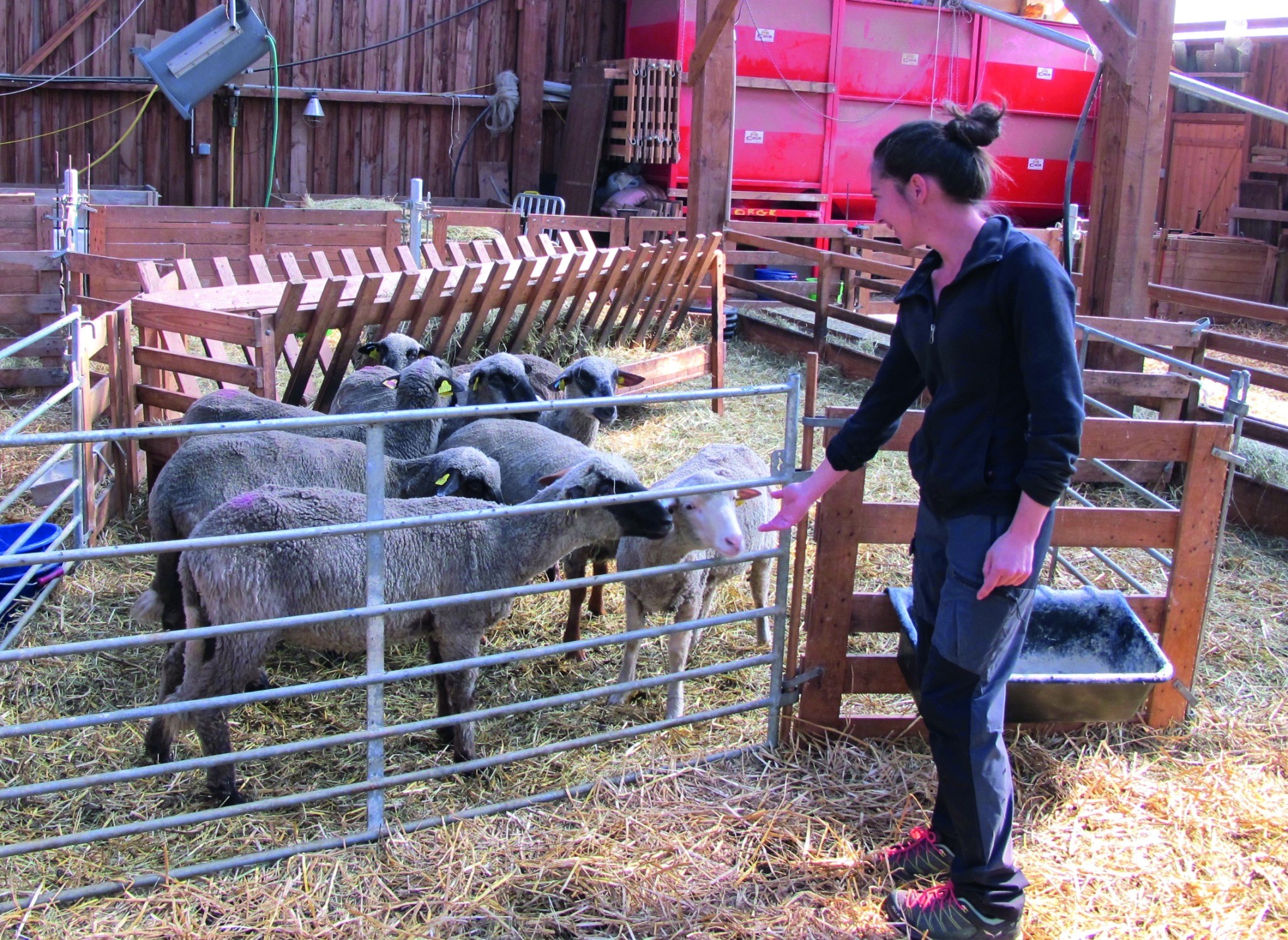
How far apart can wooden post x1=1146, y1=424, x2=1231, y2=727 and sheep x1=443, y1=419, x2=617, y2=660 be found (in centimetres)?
209

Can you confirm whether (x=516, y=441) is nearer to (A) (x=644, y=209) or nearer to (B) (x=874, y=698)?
(B) (x=874, y=698)

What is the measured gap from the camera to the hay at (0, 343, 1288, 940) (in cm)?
289

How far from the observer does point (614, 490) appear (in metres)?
3.98

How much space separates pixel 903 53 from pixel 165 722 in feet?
47.3

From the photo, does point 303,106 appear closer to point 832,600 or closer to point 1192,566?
point 832,600

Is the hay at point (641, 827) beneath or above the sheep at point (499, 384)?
beneath

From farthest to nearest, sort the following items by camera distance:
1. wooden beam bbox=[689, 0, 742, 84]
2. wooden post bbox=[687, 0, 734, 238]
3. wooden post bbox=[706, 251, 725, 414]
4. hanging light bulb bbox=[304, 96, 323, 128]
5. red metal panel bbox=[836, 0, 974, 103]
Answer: red metal panel bbox=[836, 0, 974, 103]
hanging light bulb bbox=[304, 96, 323, 128]
wooden post bbox=[687, 0, 734, 238]
wooden post bbox=[706, 251, 725, 414]
wooden beam bbox=[689, 0, 742, 84]

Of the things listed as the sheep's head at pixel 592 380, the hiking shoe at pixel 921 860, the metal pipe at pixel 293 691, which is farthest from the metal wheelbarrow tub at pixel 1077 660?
the sheep's head at pixel 592 380

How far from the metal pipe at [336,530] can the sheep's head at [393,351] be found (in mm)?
3025

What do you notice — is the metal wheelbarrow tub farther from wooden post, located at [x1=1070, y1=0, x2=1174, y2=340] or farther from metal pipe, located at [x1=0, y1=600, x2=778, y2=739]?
wooden post, located at [x1=1070, y1=0, x2=1174, y2=340]

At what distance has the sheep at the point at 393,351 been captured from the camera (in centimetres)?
656

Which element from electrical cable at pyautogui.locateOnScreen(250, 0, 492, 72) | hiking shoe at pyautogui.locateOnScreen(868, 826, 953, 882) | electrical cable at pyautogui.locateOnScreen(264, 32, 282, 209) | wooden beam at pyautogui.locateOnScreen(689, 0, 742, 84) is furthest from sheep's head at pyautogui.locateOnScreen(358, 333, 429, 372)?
electrical cable at pyautogui.locateOnScreen(250, 0, 492, 72)

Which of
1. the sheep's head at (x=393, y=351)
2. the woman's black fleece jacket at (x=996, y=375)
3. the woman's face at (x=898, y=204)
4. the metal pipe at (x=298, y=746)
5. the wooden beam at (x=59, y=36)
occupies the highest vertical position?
the wooden beam at (x=59, y=36)

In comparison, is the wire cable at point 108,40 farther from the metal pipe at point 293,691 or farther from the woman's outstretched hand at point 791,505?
the woman's outstretched hand at point 791,505
